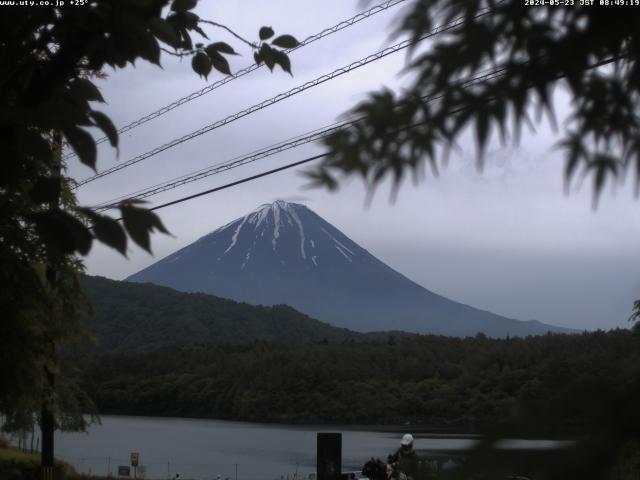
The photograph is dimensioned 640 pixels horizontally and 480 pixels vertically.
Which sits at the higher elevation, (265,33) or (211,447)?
(265,33)

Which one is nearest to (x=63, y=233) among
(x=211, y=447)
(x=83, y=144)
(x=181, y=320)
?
(x=83, y=144)

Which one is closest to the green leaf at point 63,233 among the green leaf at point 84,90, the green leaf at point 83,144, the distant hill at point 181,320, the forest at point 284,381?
the green leaf at point 83,144

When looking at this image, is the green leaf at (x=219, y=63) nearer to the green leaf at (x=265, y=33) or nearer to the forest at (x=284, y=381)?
the green leaf at (x=265, y=33)

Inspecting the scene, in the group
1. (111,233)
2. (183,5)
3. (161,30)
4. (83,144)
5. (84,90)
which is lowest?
(111,233)

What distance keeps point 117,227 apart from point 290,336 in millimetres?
88446

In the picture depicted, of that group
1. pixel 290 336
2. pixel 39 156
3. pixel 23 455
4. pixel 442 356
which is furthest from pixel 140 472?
pixel 290 336

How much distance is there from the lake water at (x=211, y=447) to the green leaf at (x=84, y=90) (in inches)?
715

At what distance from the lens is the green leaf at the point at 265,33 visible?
3683 mm

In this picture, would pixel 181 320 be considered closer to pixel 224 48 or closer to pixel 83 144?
pixel 224 48

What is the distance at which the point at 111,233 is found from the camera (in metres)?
2.35

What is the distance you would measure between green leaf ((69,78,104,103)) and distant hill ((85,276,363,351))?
60.0 m

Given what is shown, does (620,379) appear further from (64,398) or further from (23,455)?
(23,455)

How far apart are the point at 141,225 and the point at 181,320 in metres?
77.1

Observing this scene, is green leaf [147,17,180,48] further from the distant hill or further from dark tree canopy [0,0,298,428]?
the distant hill
